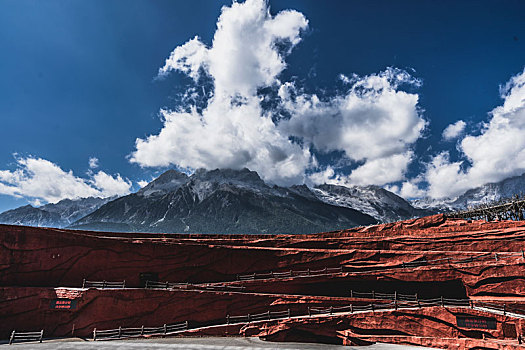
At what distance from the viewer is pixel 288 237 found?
2831cm

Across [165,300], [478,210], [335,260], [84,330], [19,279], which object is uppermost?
[478,210]

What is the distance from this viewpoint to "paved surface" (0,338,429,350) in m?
16.4

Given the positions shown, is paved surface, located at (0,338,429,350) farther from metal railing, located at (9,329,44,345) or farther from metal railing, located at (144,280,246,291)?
metal railing, located at (144,280,246,291)

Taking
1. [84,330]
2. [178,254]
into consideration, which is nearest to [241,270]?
[178,254]

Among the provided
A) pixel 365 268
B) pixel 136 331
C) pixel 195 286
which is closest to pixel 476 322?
pixel 365 268

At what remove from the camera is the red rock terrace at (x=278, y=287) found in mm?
18375

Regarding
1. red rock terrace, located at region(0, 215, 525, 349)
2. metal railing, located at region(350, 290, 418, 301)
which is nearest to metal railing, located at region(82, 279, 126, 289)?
red rock terrace, located at region(0, 215, 525, 349)

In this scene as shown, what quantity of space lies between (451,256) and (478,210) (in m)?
27.2

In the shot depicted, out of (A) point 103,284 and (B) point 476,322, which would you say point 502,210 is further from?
(A) point 103,284

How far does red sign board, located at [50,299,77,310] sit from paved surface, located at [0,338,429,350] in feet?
6.95

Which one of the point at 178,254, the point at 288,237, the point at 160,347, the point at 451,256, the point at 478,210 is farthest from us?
the point at 478,210

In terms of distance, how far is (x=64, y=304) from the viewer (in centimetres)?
1947

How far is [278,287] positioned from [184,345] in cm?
859

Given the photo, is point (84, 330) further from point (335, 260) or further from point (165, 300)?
point (335, 260)
